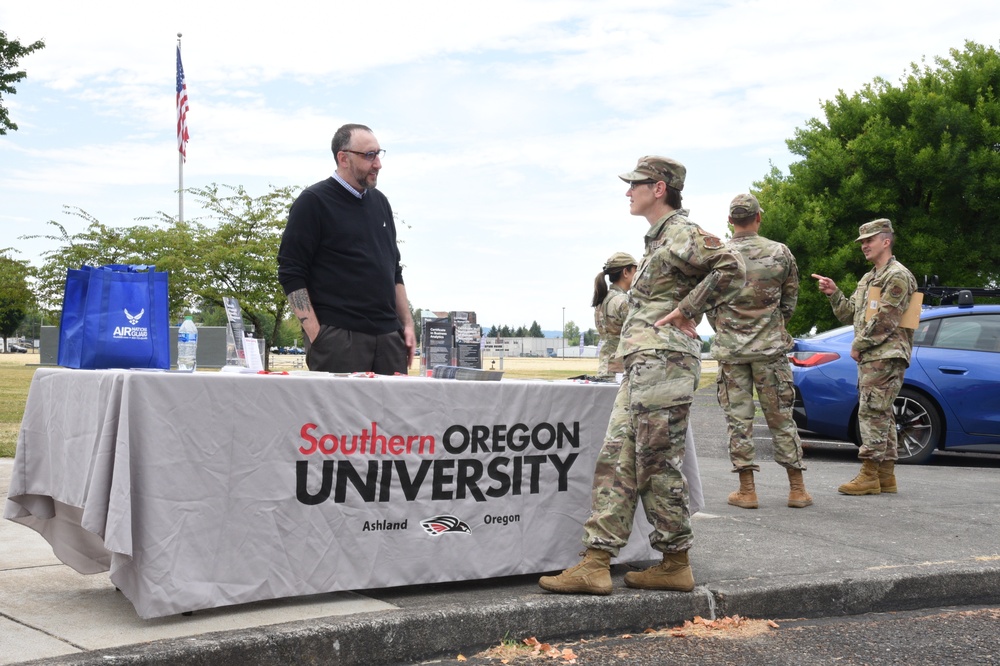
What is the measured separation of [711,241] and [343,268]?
184cm

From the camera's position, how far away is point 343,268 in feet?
16.8

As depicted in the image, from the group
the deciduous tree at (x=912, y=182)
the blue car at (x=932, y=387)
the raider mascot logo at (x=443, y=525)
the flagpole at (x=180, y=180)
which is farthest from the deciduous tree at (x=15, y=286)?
the raider mascot logo at (x=443, y=525)

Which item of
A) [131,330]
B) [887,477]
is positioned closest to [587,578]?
[131,330]

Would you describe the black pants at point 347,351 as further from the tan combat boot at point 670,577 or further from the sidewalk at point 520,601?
the tan combat boot at point 670,577

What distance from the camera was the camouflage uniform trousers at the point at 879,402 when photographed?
749cm

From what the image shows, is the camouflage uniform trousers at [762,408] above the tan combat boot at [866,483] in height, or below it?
above

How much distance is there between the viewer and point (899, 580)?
4.85m

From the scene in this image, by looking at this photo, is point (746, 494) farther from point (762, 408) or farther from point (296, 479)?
point (296, 479)

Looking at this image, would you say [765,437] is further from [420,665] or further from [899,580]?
[420,665]

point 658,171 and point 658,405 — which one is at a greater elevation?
point 658,171

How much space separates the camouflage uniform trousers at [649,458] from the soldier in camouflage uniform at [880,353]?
138 inches

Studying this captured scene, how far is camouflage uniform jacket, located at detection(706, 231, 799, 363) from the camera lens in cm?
667

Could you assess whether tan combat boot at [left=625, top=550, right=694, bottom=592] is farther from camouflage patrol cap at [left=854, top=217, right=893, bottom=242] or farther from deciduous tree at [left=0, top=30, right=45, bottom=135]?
deciduous tree at [left=0, top=30, right=45, bottom=135]

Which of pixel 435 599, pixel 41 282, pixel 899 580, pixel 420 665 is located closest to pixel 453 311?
pixel 435 599
